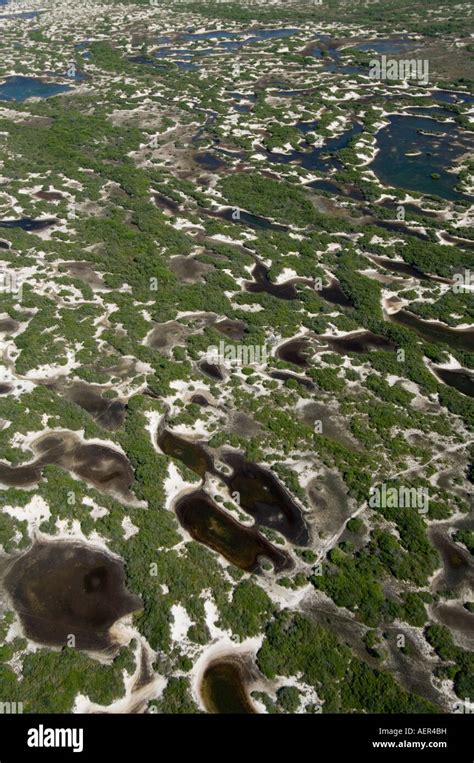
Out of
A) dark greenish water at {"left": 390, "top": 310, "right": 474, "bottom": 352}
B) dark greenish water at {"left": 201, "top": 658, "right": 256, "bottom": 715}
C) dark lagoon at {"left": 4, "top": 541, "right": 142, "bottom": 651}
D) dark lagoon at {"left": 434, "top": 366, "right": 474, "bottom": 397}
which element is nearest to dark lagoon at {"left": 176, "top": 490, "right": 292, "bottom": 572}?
dark lagoon at {"left": 4, "top": 541, "right": 142, "bottom": 651}

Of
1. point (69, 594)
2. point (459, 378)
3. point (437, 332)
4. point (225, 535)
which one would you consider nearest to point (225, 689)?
point (225, 535)

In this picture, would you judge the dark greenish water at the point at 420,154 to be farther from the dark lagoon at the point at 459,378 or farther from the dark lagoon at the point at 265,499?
the dark lagoon at the point at 265,499

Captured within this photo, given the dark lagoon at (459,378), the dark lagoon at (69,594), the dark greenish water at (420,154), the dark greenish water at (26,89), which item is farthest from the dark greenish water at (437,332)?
the dark greenish water at (26,89)

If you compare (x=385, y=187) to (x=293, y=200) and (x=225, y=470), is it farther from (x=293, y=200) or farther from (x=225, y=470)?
(x=225, y=470)

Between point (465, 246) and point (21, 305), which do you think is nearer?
point (21, 305)

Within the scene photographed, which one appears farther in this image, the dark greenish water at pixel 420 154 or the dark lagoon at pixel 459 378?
the dark greenish water at pixel 420 154

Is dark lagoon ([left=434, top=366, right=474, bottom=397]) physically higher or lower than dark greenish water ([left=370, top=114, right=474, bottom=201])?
lower

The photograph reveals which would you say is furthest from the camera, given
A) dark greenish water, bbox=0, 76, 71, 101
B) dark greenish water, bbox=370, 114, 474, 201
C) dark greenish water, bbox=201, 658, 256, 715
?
dark greenish water, bbox=0, 76, 71, 101

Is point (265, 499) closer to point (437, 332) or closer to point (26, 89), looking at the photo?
point (437, 332)

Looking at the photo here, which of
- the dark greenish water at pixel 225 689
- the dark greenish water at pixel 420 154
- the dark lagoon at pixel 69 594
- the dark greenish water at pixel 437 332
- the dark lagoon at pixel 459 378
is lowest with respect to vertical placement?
the dark greenish water at pixel 225 689

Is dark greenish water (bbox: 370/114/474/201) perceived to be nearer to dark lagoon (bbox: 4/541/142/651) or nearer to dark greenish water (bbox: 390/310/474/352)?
dark greenish water (bbox: 390/310/474/352)
